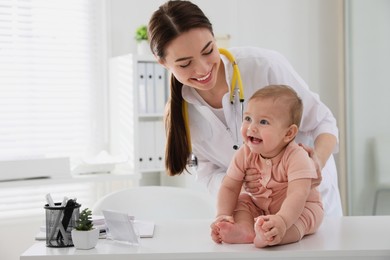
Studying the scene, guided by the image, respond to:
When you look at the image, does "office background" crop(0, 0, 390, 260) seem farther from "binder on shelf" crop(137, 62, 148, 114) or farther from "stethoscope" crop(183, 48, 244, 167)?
"stethoscope" crop(183, 48, 244, 167)

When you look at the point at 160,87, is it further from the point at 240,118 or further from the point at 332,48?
the point at 240,118

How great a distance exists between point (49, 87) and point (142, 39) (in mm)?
631

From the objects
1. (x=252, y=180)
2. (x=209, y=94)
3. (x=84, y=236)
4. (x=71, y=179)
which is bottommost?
(x=71, y=179)

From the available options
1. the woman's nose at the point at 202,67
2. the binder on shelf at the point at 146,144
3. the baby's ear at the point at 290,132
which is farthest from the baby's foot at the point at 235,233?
the binder on shelf at the point at 146,144

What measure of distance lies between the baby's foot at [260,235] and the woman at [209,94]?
1.30 feet

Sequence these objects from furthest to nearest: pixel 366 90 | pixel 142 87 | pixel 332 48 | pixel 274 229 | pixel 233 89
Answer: pixel 332 48 < pixel 366 90 < pixel 142 87 < pixel 233 89 < pixel 274 229

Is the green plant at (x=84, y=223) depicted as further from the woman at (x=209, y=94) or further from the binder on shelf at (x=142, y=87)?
the binder on shelf at (x=142, y=87)

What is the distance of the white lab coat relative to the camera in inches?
78.2

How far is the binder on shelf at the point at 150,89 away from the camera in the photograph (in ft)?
11.8

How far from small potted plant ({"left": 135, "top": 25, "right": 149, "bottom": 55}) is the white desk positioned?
2.24m

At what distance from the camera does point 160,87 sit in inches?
144

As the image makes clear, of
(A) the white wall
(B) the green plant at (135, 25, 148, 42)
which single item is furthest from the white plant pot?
(A) the white wall

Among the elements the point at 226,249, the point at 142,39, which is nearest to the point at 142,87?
the point at 142,39

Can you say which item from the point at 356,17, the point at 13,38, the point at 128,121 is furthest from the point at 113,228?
the point at 356,17
